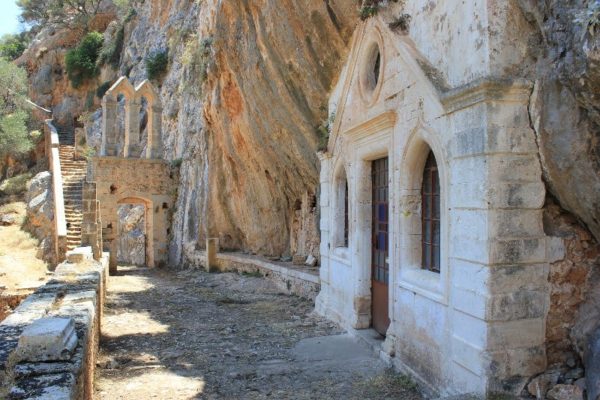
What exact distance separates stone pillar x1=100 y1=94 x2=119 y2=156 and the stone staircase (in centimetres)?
197

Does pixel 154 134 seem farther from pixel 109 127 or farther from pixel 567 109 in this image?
pixel 567 109

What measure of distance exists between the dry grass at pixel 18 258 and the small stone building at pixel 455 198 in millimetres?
9460

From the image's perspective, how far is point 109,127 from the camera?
18.7 meters

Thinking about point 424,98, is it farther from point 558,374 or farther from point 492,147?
point 558,374

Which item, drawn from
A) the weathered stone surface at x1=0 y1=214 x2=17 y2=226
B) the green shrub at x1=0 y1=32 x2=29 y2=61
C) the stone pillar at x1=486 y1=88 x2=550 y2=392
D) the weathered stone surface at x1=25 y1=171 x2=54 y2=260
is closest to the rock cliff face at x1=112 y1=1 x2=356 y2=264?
the weathered stone surface at x1=25 y1=171 x2=54 y2=260

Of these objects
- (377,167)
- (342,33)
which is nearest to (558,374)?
(377,167)

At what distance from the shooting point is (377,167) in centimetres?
755

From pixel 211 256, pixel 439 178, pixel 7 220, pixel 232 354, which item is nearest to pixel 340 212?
pixel 232 354

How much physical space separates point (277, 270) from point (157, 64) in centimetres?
1656

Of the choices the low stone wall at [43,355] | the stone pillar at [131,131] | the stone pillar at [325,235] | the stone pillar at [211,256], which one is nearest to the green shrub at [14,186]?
the stone pillar at [131,131]

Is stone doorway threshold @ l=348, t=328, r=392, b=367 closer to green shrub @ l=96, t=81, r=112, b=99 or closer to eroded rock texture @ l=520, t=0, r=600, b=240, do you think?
eroded rock texture @ l=520, t=0, r=600, b=240

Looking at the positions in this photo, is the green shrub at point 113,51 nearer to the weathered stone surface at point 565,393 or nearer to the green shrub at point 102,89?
the green shrub at point 102,89

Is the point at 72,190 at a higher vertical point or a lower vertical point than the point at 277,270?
higher

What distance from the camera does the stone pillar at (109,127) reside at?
18516 mm
